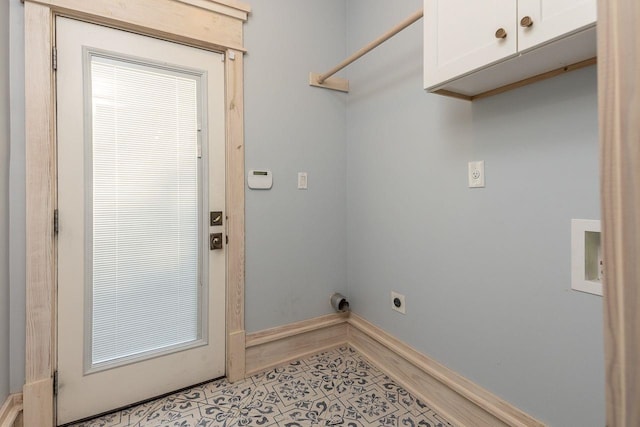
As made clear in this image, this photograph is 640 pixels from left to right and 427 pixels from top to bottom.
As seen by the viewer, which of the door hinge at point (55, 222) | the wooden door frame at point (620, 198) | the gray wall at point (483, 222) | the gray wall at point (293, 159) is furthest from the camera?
the gray wall at point (293, 159)

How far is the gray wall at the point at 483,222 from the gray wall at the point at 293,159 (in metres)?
0.20

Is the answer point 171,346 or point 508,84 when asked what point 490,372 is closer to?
point 508,84

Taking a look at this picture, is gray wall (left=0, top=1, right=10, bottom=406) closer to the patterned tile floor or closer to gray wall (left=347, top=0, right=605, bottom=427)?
the patterned tile floor

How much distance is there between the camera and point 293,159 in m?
2.00

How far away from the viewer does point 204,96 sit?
5.72ft

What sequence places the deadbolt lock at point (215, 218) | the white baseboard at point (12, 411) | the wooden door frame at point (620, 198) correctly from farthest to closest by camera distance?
the deadbolt lock at point (215, 218) → the white baseboard at point (12, 411) → the wooden door frame at point (620, 198)

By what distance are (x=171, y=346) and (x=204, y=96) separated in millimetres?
1396

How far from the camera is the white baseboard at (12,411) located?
50.2 inches

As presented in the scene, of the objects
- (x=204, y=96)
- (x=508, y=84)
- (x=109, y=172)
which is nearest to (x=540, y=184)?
(x=508, y=84)

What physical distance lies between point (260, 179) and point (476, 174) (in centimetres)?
117

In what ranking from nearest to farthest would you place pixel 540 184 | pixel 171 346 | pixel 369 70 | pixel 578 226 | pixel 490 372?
pixel 578 226 → pixel 540 184 → pixel 490 372 → pixel 171 346 → pixel 369 70

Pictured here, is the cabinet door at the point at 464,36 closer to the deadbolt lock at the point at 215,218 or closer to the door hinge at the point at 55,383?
the deadbolt lock at the point at 215,218

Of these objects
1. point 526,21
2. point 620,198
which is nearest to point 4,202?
point 620,198

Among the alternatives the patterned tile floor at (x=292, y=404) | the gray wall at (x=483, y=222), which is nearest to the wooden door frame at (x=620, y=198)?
the gray wall at (x=483, y=222)
